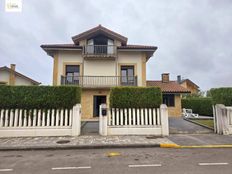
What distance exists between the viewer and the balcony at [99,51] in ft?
54.7

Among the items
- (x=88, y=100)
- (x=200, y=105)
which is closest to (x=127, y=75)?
(x=88, y=100)

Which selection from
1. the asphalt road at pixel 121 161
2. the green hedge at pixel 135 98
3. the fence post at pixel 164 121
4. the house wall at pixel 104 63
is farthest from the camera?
the house wall at pixel 104 63

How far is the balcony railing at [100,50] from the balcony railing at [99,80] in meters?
2.30

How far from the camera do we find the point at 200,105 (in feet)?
77.5

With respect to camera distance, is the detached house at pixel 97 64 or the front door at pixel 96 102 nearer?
the detached house at pixel 97 64

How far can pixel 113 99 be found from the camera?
30.2 feet

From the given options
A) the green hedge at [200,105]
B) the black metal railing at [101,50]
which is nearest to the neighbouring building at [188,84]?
the green hedge at [200,105]

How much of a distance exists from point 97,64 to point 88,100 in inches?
151

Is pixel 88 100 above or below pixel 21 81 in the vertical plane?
below

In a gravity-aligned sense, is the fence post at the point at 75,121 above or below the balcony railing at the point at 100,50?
below

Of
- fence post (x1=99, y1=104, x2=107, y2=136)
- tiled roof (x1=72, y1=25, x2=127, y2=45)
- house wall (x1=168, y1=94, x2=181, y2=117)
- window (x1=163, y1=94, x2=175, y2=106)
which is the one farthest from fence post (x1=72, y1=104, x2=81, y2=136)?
house wall (x1=168, y1=94, x2=181, y2=117)

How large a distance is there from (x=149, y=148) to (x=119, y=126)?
8.26 feet

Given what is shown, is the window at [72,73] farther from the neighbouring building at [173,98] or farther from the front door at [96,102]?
the neighbouring building at [173,98]

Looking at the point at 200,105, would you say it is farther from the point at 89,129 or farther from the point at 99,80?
the point at 89,129
